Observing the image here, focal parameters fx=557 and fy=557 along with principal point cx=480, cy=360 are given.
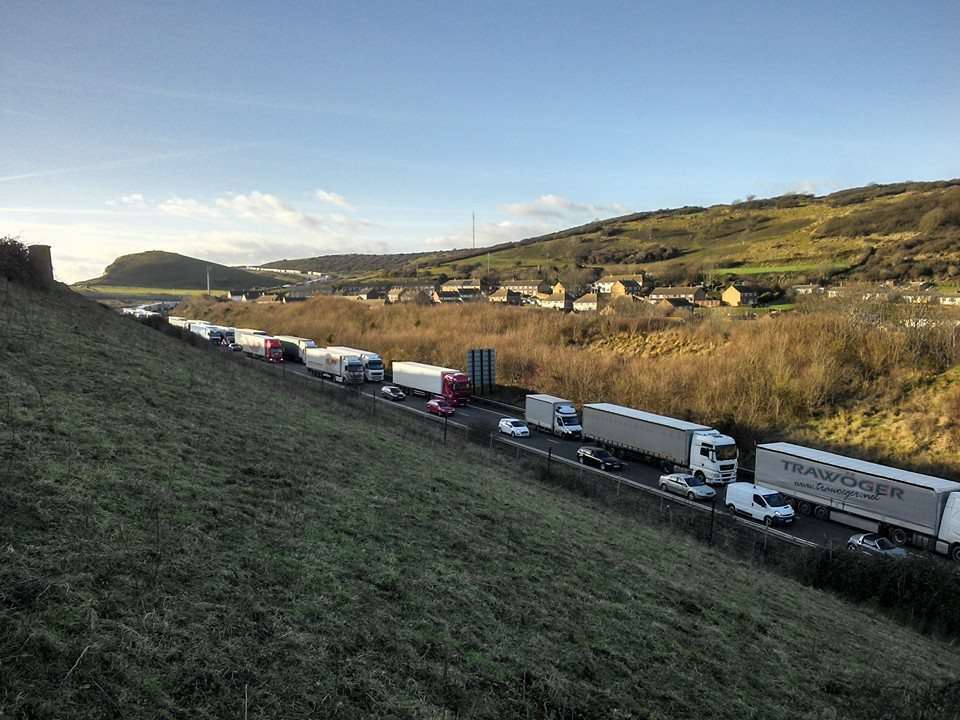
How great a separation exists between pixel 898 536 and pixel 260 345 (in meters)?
55.8

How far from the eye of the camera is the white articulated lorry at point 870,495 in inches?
760

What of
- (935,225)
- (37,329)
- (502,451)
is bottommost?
(502,451)

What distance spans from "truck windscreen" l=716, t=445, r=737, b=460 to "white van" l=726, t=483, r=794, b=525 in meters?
3.24

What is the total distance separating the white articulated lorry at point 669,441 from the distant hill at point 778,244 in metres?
52.8

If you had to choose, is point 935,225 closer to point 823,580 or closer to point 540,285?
point 540,285

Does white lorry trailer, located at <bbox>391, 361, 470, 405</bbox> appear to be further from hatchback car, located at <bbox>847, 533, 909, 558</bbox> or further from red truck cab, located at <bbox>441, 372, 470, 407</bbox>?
hatchback car, located at <bbox>847, 533, 909, 558</bbox>

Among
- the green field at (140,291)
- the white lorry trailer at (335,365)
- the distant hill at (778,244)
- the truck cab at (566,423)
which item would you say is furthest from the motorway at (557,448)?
the green field at (140,291)

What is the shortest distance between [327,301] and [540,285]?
44.8m

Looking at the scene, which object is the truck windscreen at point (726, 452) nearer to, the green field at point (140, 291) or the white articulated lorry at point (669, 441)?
the white articulated lorry at point (669, 441)

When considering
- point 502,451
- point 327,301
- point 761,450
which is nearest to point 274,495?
point 502,451

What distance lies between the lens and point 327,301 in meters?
92.0

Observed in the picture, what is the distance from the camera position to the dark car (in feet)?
92.7

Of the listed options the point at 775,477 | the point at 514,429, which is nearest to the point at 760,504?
the point at 775,477

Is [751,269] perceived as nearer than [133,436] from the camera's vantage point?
No
